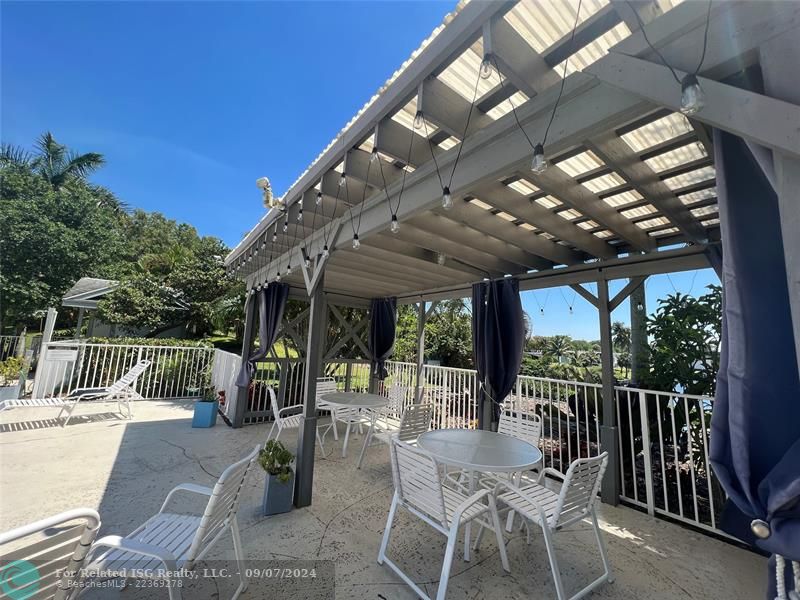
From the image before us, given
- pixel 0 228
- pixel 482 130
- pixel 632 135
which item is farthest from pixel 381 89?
pixel 0 228

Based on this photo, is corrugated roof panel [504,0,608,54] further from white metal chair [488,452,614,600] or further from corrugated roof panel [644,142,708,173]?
white metal chair [488,452,614,600]

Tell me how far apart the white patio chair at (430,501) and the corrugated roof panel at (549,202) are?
2161mm

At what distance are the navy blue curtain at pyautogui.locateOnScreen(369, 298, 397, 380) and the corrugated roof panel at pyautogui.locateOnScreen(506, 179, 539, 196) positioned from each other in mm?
4438

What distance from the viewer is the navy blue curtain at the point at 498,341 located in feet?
13.4

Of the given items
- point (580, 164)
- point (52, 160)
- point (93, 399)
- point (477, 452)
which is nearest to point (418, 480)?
point (477, 452)

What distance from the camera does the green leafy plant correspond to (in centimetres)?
276

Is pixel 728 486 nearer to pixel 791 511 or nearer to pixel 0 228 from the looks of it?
pixel 791 511

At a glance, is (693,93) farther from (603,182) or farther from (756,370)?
(603,182)

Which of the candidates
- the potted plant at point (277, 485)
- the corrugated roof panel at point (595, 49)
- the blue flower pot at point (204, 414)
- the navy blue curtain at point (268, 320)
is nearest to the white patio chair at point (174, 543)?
the potted plant at point (277, 485)

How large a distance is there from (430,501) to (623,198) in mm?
2687

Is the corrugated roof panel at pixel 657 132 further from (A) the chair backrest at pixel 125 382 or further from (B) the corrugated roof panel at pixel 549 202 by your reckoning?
(A) the chair backrest at pixel 125 382

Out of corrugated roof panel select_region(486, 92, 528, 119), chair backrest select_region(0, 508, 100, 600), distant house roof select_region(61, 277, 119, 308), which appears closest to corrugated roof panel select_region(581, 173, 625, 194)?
corrugated roof panel select_region(486, 92, 528, 119)

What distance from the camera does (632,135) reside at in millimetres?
1859

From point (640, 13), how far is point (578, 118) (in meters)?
0.37
